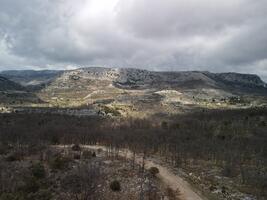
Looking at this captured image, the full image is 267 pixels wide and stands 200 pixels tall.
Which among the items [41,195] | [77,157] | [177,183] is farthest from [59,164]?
[177,183]

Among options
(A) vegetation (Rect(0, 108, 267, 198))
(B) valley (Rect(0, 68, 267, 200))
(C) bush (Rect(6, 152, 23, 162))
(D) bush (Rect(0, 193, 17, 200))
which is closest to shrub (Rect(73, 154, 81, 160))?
(B) valley (Rect(0, 68, 267, 200))

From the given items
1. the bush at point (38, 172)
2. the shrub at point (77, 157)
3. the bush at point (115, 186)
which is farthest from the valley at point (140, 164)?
the shrub at point (77, 157)

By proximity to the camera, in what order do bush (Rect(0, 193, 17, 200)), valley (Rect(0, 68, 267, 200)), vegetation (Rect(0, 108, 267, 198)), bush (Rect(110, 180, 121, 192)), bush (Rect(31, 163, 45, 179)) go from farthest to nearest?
vegetation (Rect(0, 108, 267, 198)) < bush (Rect(31, 163, 45, 179)) < bush (Rect(110, 180, 121, 192)) < valley (Rect(0, 68, 267, 200)) < bush (Rect(0, 193, 17, 200))

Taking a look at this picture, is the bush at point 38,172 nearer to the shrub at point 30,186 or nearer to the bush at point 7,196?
the shrub at point 30,186

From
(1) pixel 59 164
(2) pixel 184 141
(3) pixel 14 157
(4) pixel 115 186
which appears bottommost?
(2) pixel 184 141

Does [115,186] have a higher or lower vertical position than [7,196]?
higher

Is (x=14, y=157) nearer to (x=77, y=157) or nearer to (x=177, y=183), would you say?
(x=77, y=157)

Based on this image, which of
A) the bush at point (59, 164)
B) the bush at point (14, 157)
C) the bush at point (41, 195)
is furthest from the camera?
the bush at point (14, 157)

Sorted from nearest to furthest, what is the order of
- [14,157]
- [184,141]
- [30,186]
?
[30,186] < [14,157] < [184,141]

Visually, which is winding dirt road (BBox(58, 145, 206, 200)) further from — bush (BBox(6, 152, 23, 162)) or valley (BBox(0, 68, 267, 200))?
bush (BBox(6, 152, 23, 162))

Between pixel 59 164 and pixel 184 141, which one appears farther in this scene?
pixel 184 141

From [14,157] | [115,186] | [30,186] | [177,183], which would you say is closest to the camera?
[115,186]

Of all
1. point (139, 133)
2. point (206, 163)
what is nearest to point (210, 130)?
point (139, 133)
